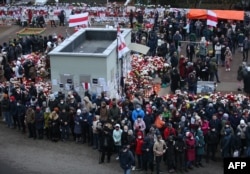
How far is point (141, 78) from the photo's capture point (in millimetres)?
28594

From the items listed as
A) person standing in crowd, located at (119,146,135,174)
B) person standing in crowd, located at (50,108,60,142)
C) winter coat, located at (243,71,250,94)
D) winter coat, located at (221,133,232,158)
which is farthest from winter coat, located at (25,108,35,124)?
winter coat, located at (243,71,250,94)

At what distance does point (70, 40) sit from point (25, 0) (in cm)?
2680

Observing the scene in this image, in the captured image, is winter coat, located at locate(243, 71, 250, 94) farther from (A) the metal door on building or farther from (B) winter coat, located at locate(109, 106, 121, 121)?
(A) the metal door on building

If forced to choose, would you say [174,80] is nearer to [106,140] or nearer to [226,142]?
[226,142]

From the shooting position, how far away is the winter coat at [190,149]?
20031mm

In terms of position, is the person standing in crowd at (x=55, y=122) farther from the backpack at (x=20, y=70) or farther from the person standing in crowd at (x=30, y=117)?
the backpack at (x=20, y=70)

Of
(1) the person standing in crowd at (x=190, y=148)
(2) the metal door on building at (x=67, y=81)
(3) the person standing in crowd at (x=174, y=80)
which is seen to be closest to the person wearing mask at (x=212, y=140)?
(1) the person standing in crowd at (x=190, y=148)

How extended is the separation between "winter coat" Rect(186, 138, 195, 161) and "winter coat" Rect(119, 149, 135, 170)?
219 cm

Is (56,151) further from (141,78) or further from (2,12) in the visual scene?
(2,12)

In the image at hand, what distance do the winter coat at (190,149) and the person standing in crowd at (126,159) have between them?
2.19 meters

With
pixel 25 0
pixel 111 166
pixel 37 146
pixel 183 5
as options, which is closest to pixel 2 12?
pixel 25 0

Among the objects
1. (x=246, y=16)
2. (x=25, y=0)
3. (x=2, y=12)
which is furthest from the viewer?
(x=25, y=0)

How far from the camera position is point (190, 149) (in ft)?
66.1

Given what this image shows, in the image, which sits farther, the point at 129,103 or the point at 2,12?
the point at 2,12
